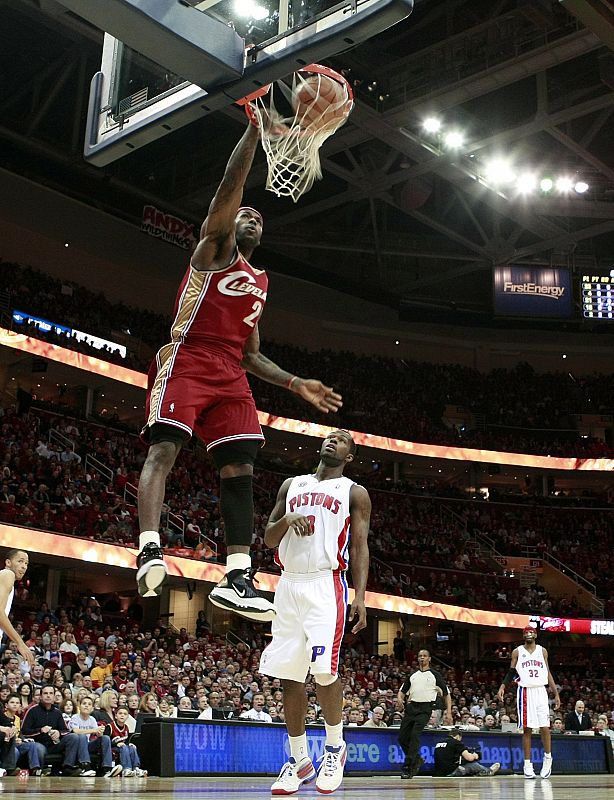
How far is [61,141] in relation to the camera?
28.8 meters

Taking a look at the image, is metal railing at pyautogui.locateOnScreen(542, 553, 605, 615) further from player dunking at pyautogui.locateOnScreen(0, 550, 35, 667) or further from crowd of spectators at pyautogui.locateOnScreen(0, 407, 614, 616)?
player dunking at pyautogui.locateOnScreen(0, 550, 35, 667)

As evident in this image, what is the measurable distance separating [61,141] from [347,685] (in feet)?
59.4

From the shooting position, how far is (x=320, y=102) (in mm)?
5484

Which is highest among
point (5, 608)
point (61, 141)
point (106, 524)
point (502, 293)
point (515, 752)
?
point (61, 141)

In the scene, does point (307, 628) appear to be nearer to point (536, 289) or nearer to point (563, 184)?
point (563, 184)

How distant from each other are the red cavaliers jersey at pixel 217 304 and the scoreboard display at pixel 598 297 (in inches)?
1099

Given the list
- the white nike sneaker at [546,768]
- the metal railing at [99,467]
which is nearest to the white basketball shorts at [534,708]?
the white nike sneaker at [546,768]

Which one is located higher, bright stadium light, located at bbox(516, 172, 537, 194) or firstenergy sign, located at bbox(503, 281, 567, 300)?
bright stadium light, located at bbox(516, 172, 537, 194)

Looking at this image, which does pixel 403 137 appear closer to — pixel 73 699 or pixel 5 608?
pixel 73 699

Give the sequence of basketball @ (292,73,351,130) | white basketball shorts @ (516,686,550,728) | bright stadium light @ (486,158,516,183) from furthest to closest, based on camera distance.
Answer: bright stadium light @ (486,158,516,183) < white basketball shorts @ (516,686,550,728) < basketball @ (292,73,351,130)

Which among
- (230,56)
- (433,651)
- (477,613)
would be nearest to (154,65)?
(230,56)

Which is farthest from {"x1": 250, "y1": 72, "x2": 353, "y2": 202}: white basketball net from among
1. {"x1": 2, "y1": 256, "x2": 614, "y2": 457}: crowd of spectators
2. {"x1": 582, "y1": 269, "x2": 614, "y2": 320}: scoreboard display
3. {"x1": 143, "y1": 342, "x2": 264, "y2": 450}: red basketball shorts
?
{"x1": 582, "y1": 269, "x2": 614, "y2": 320}: scoreboard display

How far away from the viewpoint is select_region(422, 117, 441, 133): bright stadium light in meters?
24.4

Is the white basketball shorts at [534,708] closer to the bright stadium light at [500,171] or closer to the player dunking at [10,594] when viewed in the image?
the player dunking at [10,594]
